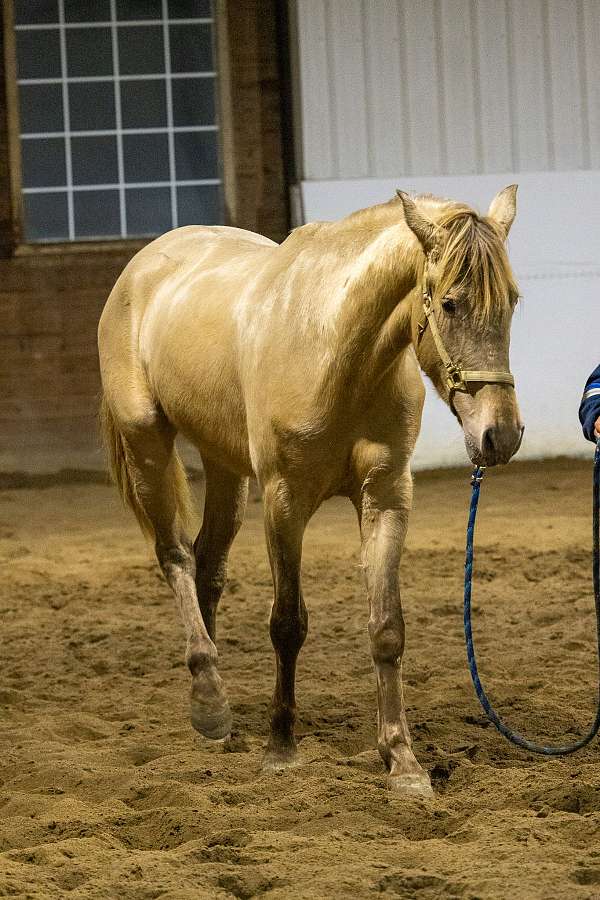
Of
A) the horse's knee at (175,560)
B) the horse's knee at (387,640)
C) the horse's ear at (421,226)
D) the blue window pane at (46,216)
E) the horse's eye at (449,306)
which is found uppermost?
the blue window pane at (46,216)

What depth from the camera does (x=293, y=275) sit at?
3584 mm

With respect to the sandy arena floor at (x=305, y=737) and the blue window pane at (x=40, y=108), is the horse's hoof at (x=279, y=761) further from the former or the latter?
the blue window pane at (x=40, y=108)

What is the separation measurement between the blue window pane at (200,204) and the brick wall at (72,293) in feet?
0.54

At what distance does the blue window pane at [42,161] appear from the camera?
953 centimetres

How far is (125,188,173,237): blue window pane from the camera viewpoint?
9625 mm

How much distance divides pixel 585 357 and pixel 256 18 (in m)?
3.77

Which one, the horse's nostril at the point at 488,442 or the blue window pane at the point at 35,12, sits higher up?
the blue window pane at the point at 35,12

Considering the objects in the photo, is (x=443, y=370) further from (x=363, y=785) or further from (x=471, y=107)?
(x=471, y=107)

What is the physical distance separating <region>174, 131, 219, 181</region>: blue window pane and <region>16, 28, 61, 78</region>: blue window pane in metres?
1.16

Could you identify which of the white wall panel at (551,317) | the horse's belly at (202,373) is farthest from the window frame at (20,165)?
the horse's belly at (202,373)

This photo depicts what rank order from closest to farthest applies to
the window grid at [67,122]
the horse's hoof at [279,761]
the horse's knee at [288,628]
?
the horse's hoof at [279,761] < the horse's knee at [288,628] < the window grid at [67,122]

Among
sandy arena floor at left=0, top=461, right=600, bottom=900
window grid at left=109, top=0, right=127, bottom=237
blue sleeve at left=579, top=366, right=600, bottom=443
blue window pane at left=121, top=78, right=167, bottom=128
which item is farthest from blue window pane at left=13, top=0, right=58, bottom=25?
blue sleeve at left=579, top=366, right=600, bottom=443

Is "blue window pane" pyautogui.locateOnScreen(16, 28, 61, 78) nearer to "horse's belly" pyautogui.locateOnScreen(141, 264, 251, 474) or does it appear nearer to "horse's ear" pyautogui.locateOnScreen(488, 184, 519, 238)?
"horse's belly" pyautogui.locateOnScreen(141, 264, 251, 474)

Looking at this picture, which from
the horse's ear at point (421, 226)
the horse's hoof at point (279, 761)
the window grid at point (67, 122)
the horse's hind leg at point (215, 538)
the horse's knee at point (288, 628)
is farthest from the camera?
the window grid at point (67, 122)
